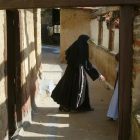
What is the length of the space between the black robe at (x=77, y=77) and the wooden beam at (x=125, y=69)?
2339 mm

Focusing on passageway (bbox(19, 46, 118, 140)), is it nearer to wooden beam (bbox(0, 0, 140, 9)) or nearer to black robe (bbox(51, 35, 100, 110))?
black robe (bbox(51, 35, 100, 110))

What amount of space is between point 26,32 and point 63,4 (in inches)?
89.9

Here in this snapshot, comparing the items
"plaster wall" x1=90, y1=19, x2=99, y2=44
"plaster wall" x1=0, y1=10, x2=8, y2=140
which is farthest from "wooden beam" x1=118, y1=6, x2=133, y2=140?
"plaster wall" x1=90, y1=19, x2=99, y2=44

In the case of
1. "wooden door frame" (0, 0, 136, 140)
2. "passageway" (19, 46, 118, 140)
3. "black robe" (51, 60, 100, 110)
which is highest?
"wooden door frame" (0, 0, 136, 140)

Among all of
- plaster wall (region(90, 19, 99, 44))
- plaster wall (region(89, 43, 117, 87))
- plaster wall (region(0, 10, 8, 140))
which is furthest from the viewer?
plaster wall (region(90, 19, 99, 44))

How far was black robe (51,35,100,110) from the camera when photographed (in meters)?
5.60

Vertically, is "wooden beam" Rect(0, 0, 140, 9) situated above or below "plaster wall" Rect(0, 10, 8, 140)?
above

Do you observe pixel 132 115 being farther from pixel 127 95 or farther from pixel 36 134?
pixel 36 134

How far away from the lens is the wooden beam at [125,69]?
3141 mm

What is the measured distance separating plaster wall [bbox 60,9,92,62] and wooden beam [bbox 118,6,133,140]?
31.4ft

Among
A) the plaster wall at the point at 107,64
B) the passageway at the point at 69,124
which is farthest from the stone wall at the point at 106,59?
the passageway at the point at 69,124

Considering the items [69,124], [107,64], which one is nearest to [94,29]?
[107,64]

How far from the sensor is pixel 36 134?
4766 millimetres

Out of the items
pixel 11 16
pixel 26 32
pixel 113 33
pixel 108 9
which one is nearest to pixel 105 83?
pixel 113 33
